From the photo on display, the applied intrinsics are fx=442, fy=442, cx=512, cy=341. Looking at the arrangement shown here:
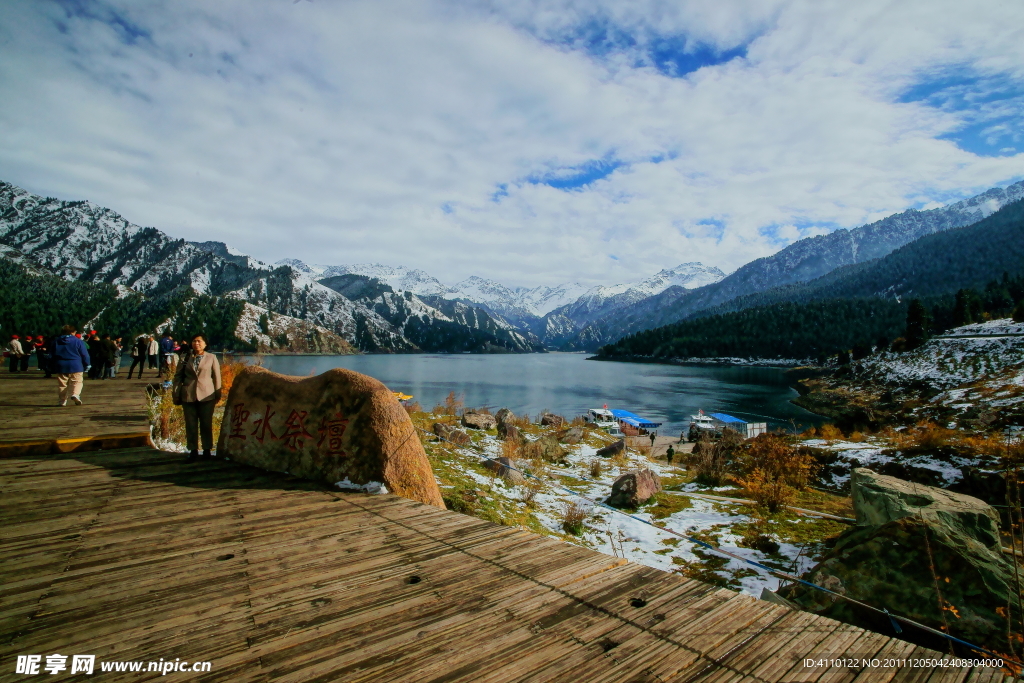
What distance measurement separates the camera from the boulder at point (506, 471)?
12.0 metres

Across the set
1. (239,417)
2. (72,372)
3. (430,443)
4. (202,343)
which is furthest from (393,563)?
(72,372)

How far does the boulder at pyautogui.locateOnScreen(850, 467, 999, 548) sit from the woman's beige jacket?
37.1 ft

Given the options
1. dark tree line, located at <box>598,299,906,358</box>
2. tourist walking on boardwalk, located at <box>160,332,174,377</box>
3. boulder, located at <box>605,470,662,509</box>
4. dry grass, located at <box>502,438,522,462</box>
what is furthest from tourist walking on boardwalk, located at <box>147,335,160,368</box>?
dark tree line, located at <box>598,299,906,358</box>

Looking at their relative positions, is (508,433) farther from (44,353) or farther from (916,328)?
(916,328)

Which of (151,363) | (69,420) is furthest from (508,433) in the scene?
(151,363)

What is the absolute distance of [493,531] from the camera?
4977 mm

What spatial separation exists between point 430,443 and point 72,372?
1039 centimetres

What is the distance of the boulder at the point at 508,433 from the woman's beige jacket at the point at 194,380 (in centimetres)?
1098

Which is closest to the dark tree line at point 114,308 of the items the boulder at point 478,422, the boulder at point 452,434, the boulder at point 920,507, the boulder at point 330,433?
the boulder at point 478,422

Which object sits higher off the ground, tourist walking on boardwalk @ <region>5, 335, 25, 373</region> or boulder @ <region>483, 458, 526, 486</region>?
tourist walking on boardwalk @ <region>5, 335, 25, 373</region>

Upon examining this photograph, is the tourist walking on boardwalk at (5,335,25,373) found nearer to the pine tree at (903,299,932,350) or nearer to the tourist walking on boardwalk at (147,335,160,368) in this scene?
the tourist walking on boardwalk at (147,335,160,368)

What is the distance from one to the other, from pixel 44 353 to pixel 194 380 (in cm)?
2219

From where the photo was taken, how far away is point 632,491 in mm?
11281

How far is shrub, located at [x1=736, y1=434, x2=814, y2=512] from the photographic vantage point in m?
11.0
